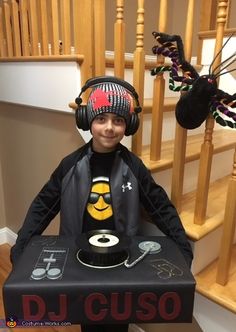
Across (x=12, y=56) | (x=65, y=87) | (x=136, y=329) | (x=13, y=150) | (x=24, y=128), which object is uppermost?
(x=12, y=56)

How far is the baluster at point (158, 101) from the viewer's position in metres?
1.00

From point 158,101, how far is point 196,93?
27 centimetres

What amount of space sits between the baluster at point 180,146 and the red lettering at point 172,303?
42cm

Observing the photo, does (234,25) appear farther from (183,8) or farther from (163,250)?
(163,250)

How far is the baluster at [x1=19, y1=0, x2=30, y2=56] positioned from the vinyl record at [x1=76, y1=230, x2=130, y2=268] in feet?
3.37

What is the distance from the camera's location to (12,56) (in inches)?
59.4

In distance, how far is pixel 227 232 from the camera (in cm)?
92

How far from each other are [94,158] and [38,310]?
478 mm

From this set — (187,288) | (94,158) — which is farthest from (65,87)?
(187,288)

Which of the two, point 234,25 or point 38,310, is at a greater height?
point 234,25

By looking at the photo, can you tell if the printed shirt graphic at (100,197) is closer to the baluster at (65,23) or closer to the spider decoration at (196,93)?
the spider decoration at (196,93)

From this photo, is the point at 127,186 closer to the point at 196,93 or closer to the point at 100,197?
the point at 100,197

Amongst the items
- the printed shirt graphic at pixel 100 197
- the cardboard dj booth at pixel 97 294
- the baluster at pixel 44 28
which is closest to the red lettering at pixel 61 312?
the cardboard dj booth at pixel 97 294

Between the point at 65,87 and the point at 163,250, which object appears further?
the point at 65,87
